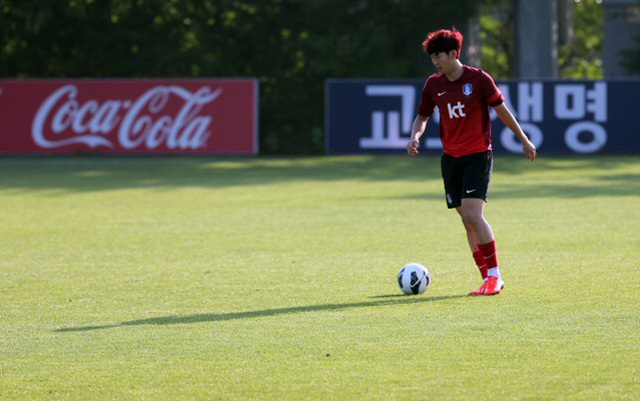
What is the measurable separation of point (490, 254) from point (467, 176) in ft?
2.14

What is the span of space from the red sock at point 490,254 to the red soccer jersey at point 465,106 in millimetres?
759

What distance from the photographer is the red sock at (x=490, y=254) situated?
407 inches

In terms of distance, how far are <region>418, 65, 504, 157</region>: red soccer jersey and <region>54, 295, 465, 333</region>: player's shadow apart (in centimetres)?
123

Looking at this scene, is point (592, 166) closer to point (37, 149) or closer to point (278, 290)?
point (37, 149)

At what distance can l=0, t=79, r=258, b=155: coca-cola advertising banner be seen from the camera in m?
31.4

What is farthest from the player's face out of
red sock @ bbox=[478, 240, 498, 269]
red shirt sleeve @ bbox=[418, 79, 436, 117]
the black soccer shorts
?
red sock @ bbox=[478, 240, 498, 269]

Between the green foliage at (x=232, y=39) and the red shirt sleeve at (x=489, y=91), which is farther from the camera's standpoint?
Answer: the green foliage at (x=232, y=39)

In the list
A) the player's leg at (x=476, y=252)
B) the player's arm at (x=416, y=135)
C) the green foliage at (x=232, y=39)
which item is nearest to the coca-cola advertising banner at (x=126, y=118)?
the green foliage at (x=232, y=39)

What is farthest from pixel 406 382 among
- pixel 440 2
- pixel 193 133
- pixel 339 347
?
pixel 440 2

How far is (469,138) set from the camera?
33.9 ft

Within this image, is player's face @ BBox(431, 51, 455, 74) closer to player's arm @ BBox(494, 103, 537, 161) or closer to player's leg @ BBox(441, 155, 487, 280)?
player's arm @ BBox(494, 103, 537, 161)

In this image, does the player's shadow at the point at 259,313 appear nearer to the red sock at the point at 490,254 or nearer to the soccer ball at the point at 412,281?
the soccer ball at the point at 412,281

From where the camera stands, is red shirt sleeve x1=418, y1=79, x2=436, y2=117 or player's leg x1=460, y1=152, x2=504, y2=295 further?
red shirt sleeve x1=418, y1=79, x2=436, y2=117

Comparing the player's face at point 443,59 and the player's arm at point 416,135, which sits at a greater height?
the player's face at point 443,59
